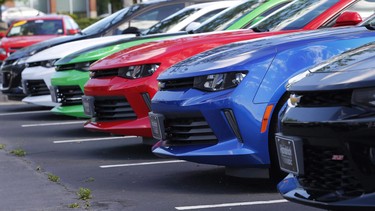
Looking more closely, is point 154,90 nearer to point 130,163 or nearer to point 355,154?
point 130,163

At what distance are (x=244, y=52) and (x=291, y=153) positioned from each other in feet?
6.99

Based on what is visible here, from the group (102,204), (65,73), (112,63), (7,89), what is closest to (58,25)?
(7,89)

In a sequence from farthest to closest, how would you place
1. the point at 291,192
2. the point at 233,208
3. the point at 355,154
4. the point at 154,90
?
the point at 154,90 → the point at 233,208 → the point at 291,192 → the point at 355,154

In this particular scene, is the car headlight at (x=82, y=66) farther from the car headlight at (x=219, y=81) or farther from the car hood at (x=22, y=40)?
the car hood at (x=22, y=40)

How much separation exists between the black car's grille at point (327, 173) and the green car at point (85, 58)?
5633 mm

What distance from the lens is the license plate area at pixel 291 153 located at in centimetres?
496

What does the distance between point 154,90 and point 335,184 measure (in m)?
4.09

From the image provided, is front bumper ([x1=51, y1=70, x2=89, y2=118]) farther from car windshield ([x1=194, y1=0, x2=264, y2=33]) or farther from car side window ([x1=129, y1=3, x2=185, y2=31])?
A: car side window ([x1=129, y1=3, x2=185, y2=31])

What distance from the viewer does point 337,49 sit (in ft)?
22.6

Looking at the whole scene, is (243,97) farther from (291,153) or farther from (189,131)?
(291,153)

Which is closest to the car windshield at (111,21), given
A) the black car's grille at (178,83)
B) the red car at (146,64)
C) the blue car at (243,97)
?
the red car at (146,64)

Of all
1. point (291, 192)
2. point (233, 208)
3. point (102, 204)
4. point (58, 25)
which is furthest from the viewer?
point (58, 25)

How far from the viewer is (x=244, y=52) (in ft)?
23.2

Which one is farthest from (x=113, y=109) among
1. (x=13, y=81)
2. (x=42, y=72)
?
(x=13, y=81)
